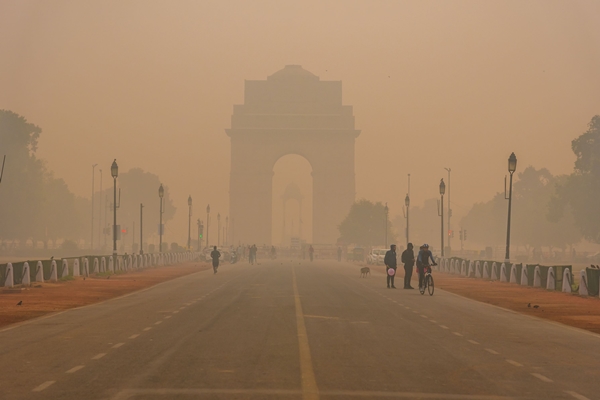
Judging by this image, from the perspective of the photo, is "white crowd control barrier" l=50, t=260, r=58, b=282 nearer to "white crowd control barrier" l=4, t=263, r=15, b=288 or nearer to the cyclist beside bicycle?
"white crowd control barrier" l=4, t=263, r=15, b=288

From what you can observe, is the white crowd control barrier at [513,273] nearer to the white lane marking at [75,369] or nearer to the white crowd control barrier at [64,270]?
the white crowd control barrier at [64,270]

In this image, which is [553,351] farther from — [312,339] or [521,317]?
[521,317]

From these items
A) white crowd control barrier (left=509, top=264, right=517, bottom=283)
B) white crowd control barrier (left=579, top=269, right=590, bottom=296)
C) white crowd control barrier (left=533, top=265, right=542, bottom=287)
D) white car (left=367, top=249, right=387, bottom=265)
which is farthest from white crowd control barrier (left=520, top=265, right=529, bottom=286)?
white car (left=367, top=249, right=387, bottom=265)

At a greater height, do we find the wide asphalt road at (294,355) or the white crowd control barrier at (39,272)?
the white crowd control barrier at (39,272)

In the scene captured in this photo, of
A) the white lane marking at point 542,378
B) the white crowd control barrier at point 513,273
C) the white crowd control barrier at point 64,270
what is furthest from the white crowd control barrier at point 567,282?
the white lane marking at point 542,378

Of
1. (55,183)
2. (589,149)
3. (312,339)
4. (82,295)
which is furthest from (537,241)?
(312,339)

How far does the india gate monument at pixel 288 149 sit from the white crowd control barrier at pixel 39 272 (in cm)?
11626

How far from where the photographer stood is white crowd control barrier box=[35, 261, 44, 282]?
4044 centimetres

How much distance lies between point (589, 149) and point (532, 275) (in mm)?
53622

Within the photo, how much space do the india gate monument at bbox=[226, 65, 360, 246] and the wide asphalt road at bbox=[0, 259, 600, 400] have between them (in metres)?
132

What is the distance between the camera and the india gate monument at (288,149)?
159 meters

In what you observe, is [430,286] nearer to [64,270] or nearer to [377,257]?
[64,270]

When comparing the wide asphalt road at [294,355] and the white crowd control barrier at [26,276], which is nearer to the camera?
the wide asphalt road at [294,355]

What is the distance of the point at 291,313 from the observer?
80.6 feet
